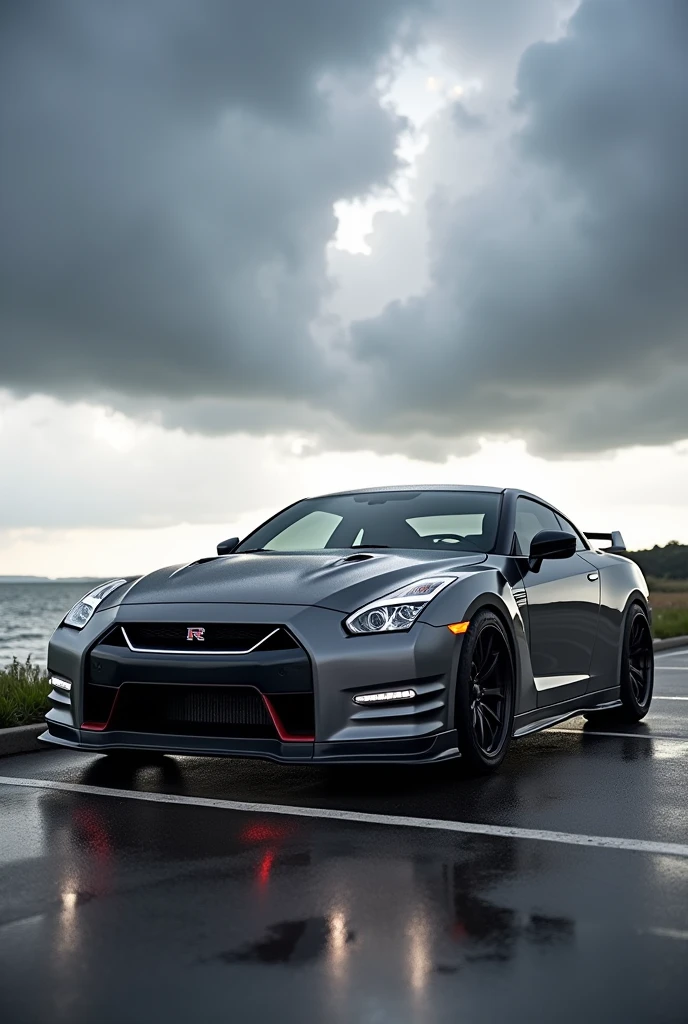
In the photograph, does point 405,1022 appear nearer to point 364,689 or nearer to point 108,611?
point 364,689

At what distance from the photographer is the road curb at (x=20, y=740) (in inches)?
284

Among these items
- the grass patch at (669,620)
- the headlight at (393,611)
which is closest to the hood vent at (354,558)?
the headlight at (393,611)

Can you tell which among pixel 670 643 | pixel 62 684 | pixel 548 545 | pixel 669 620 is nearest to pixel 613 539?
pixel 548 545

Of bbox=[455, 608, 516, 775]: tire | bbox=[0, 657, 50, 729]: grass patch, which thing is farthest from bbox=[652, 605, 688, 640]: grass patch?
bbox=[455, 608, 516, 775]: tire

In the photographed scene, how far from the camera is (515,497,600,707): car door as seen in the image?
680 cm

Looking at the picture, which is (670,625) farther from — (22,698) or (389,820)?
(389,820)

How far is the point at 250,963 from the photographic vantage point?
322 cm

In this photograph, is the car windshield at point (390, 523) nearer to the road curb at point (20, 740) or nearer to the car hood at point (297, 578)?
the car hood at point (297, 578)

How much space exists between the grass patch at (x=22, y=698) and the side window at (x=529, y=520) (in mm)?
3287

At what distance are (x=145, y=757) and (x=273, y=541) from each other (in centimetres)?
152

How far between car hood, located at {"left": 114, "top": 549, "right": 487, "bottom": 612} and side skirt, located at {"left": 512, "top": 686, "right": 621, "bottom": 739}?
90 centimetres

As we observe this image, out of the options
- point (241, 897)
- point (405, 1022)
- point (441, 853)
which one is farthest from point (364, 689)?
point (405, 1022)

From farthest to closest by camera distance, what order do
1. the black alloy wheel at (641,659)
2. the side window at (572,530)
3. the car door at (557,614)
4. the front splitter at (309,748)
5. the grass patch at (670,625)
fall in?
1. the grass patch at (670,625)
2. the black alloy wheel at (641,659)
3. the side window at (572,530)
4. the car door at (557,614)
5. the front splitter at (309,748)

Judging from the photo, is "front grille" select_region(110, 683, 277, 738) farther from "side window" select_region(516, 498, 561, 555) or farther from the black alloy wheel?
the black alloy wheel
